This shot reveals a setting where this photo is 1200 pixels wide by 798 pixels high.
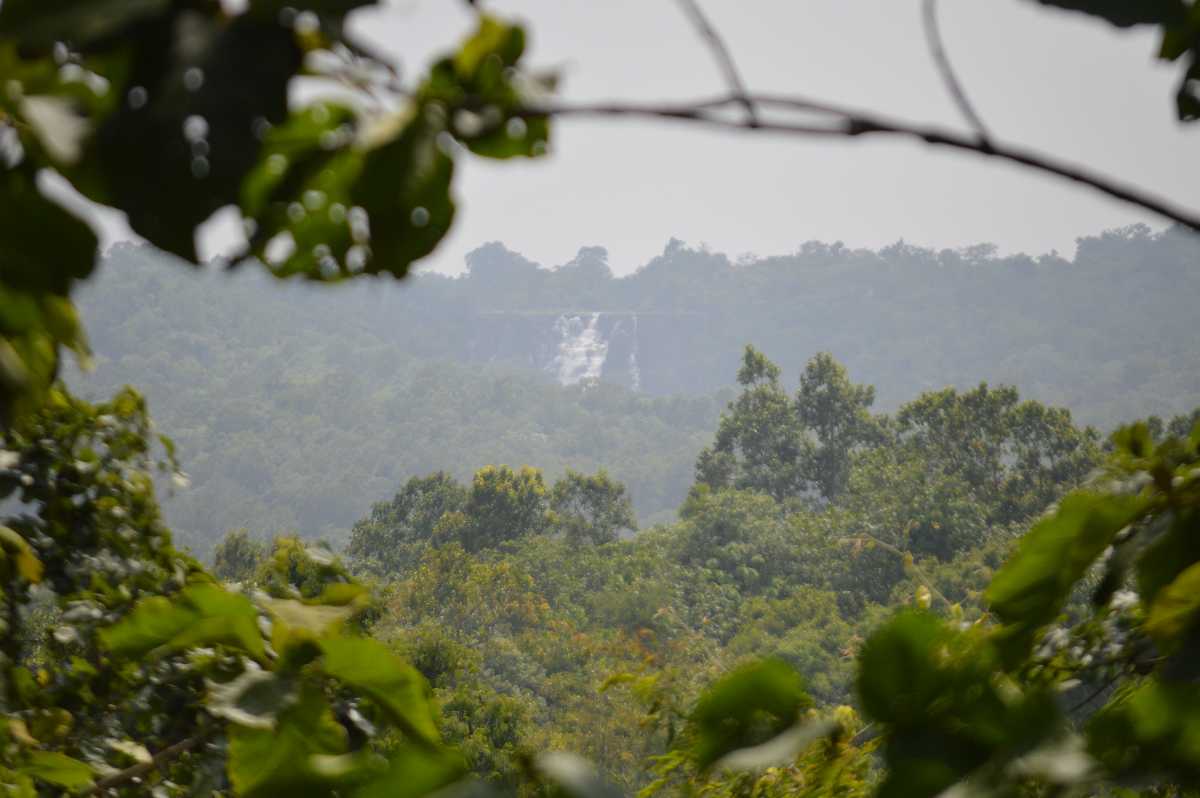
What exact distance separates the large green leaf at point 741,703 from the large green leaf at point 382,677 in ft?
0.20

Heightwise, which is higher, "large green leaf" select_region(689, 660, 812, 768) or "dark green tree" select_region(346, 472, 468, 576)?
"dark green tree" select_region(346, 472, 468, 576)

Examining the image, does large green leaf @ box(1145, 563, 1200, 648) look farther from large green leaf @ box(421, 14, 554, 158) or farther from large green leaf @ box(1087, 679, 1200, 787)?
large green leaf @ box(421, 14, 554, 158)

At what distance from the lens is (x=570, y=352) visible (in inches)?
1929

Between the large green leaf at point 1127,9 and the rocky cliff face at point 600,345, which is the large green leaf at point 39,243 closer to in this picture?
the large green leaf at point 1127,9

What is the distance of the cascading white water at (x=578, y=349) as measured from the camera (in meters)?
48.6

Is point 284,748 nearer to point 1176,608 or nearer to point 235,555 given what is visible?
point 1176,608

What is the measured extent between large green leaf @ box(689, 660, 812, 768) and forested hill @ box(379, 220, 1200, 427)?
40223mm

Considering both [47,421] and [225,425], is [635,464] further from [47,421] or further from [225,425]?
[47,421]

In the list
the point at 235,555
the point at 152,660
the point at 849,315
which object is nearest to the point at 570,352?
the point at 849,315

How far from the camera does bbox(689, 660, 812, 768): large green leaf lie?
0.18 m

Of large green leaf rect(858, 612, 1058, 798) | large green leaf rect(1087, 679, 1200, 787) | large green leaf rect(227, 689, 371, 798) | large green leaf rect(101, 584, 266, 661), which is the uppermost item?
large green leaf rect(101, 584, 266, 661)

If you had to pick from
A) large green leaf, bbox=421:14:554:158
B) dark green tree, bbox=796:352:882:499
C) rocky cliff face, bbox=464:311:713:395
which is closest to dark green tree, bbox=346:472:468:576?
dark green tree, bbox=796:352:882:499

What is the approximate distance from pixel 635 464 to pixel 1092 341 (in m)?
20.4

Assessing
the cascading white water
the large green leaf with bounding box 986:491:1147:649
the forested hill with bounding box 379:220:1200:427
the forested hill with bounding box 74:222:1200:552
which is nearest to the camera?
the large green leaf with bounding box 986:491:1147:649
